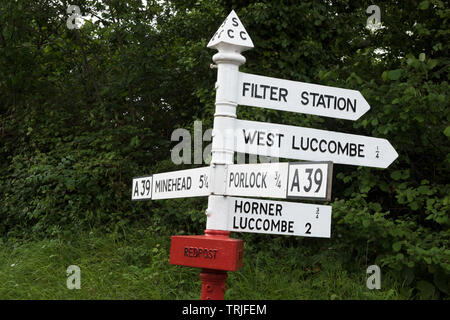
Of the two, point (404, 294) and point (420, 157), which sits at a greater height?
point (420, 157)

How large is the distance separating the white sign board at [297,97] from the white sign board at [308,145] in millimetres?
144

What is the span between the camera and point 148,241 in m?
5.93

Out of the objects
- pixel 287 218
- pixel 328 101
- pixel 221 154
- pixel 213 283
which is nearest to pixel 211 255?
pixel 213 283

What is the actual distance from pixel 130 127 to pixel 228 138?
438 centimetres

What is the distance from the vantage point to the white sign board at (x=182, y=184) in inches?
128

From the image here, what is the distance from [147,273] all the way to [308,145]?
2.36 metres

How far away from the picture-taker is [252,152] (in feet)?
10.3

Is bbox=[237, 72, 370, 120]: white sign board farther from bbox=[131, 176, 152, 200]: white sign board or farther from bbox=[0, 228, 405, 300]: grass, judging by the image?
bbox=[0, 228, 405, 300]: grass

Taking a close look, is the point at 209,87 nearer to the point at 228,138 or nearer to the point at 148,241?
the point at 148,241

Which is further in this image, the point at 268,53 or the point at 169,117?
the point at 169,117

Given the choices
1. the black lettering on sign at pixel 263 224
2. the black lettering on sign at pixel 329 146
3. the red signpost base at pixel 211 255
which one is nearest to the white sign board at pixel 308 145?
the black lettering on sign at pixel 329 146

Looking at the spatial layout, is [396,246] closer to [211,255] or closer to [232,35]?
[211,255]

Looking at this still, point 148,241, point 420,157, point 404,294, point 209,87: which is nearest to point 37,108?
point 209,87

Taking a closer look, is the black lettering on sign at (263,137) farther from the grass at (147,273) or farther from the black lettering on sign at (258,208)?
the grass at (147,273)
